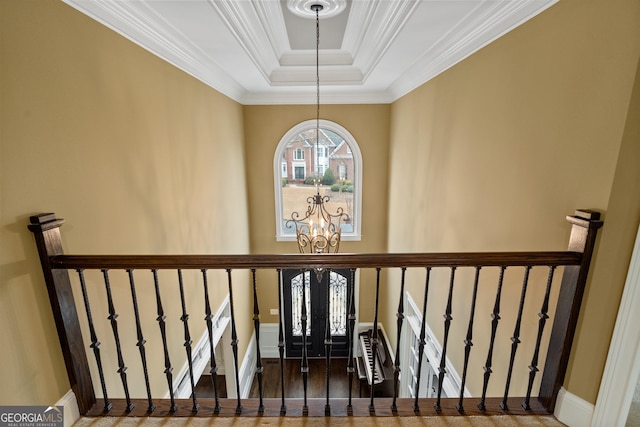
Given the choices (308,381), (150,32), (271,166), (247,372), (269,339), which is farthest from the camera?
(269,339)

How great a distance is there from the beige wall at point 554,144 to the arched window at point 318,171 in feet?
8.56

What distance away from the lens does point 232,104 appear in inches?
177

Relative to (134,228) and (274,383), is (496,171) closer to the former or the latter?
(134,228)

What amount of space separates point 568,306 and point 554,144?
2.60 feet

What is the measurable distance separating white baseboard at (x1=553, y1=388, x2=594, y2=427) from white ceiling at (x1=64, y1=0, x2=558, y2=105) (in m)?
1.97

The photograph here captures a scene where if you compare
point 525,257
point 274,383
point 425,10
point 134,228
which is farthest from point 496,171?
point 274,383

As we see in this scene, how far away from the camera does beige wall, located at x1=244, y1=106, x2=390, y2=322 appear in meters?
5.20

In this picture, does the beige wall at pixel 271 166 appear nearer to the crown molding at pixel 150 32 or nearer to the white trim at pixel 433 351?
the white trim at pixel 433 351

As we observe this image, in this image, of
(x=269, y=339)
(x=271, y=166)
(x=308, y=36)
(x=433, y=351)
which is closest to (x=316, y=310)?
A: (x=269, y=339)

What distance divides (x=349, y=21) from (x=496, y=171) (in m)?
1.85

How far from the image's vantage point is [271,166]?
540 cm

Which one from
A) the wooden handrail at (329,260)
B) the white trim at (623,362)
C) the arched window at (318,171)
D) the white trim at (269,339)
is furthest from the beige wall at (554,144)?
the white trim at (269,339)

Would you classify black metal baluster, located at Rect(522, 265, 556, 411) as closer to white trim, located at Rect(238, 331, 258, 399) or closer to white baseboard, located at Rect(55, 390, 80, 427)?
Result: white baseboard, located at Rect(55, 390, 80, 427)

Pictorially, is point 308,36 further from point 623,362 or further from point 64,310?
point 623,362
